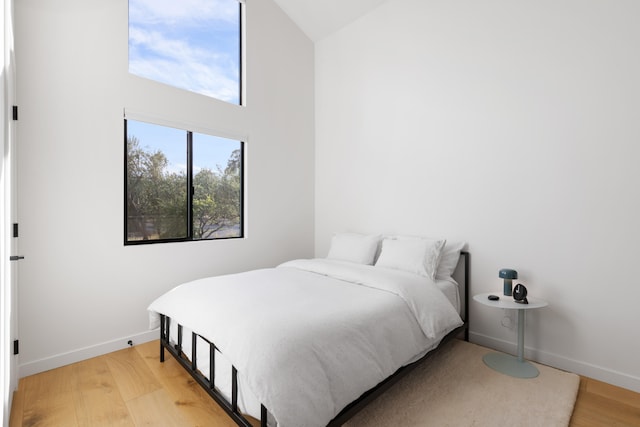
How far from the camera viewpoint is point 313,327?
155 centimetres

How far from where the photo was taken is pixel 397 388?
2029 millimetres

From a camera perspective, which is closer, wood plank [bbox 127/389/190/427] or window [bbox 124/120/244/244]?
wood plank [bbox 127/389/190/427]

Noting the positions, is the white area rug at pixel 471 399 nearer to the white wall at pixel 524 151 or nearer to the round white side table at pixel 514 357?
the round white side table at pixel 514 357

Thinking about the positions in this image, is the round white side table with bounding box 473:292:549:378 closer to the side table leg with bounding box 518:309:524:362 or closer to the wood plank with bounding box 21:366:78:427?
the side table leg with bounding box 518:309:524:362

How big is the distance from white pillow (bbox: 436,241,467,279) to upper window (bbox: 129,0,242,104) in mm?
2757

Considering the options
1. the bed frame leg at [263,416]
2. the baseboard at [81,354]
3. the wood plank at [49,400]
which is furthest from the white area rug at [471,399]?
the baseboard at [81,354]

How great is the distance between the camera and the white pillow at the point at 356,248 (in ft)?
10.3

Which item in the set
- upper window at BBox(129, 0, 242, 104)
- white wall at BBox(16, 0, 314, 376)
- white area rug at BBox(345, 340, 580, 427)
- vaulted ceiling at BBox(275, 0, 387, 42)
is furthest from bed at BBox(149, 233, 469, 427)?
vaulted ceiling at BBox(275, 0, 387, 42)

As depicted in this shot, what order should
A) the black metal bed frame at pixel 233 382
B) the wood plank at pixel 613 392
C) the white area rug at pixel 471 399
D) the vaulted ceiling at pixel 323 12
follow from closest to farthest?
the black metal bed frame at pixel 233 382 → the white area rug at pixel 471 399 → the wood plank at pixel 613 392 → the vaulted ceiling at pixel 323 12

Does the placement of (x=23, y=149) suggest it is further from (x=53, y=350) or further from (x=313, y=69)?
(x=313, y=69)

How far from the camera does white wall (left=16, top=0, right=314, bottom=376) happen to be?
222cm

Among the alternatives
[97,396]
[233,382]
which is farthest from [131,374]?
[233,382]

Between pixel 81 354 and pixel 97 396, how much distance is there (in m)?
0.64

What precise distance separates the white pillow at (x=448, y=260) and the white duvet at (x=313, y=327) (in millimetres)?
384
